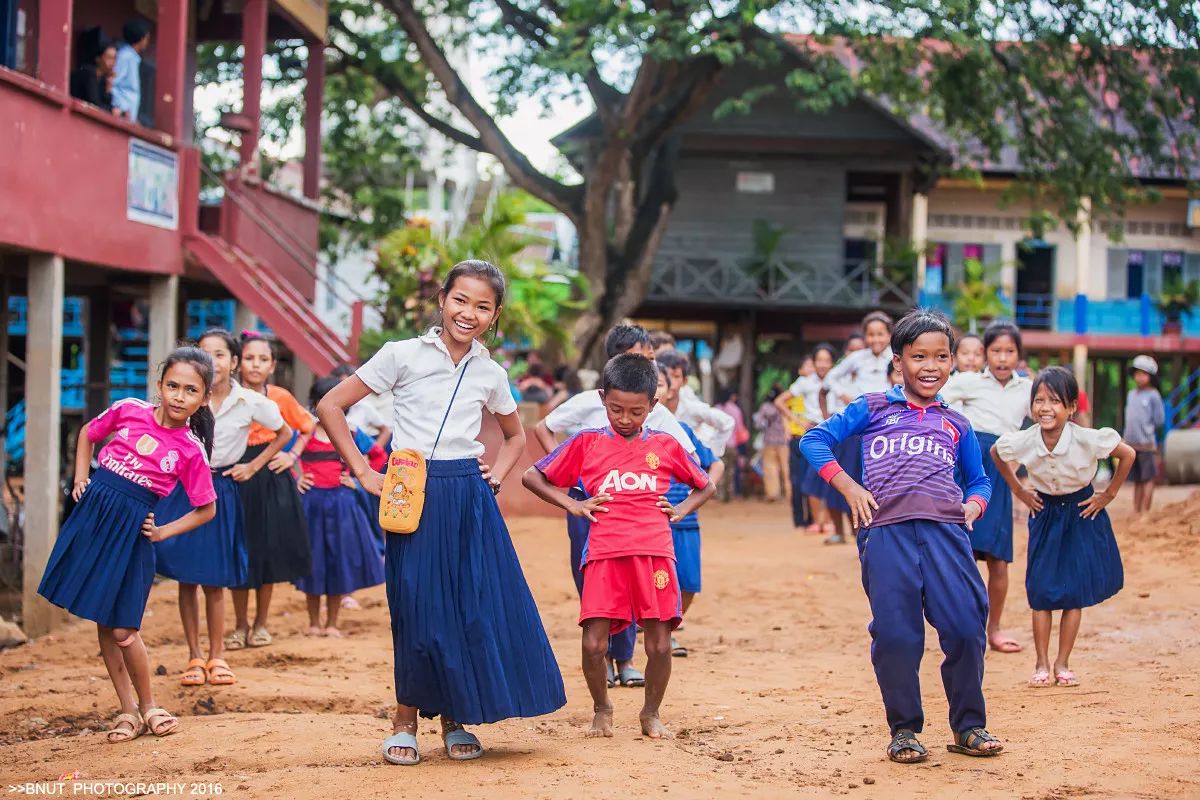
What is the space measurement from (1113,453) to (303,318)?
8889mm

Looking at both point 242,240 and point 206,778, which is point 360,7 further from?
point 206,778

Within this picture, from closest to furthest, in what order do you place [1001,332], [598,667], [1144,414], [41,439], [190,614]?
[598,667], [190,614], [1001,332], [41,439], [1144,414]

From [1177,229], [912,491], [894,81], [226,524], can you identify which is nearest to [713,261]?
[894,81]

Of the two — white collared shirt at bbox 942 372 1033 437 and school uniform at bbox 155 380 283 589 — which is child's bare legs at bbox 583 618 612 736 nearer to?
school uniform at bbox 155 380 283 589

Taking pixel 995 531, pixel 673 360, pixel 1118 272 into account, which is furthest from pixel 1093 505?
pixel 1118 272

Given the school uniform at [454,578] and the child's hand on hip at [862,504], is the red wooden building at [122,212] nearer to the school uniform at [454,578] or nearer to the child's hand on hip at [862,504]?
→ the school uniform at [454,578]

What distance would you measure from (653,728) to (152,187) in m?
8.47

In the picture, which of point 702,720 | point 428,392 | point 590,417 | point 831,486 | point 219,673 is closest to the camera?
point 428,392

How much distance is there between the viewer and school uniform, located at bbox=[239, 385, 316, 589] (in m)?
8.52

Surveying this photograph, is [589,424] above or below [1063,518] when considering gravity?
above

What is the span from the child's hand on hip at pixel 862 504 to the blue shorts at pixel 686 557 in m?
2.27

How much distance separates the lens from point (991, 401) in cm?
848

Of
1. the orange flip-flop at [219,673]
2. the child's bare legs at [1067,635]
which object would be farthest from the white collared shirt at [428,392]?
the child's bare legs at [1067,635]

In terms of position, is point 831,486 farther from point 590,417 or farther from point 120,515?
point 120,515
